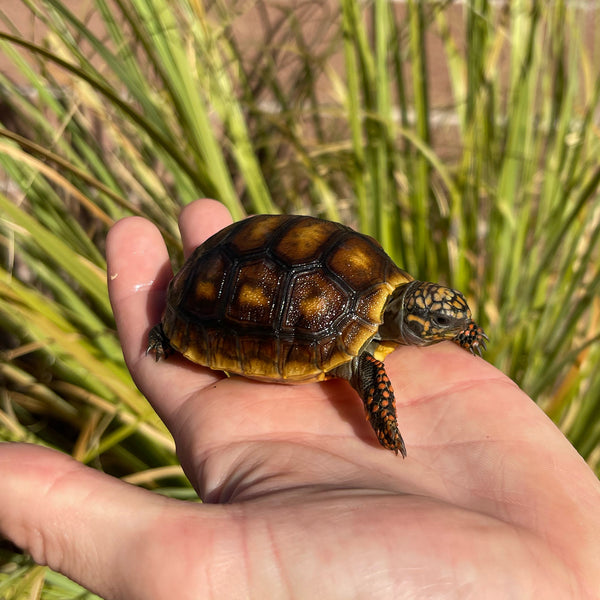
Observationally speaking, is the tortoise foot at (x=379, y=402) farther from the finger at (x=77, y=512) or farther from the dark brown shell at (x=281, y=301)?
the finger at (x=77, y=512)

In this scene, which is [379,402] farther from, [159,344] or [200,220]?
[200,220]

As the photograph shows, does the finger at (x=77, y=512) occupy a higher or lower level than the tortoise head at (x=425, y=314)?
higher

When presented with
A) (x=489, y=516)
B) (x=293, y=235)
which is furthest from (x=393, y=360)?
(x=489, y=516)

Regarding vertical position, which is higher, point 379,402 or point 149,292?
point 149,292

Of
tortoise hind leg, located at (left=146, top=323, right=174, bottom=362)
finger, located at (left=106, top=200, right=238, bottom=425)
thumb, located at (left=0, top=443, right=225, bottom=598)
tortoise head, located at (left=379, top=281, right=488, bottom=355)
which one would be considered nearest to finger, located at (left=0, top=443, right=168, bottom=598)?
thumb, located at (left=0, top=443, right=225, bottom=598)

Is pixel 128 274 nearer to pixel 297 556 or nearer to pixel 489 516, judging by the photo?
pixel 297 556

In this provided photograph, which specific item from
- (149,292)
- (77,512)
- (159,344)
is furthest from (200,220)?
(77,512)

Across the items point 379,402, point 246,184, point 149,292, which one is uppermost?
point 246,184

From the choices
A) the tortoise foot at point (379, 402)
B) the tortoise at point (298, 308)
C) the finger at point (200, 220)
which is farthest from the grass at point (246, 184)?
the tortoise foot at point (379, 402)
